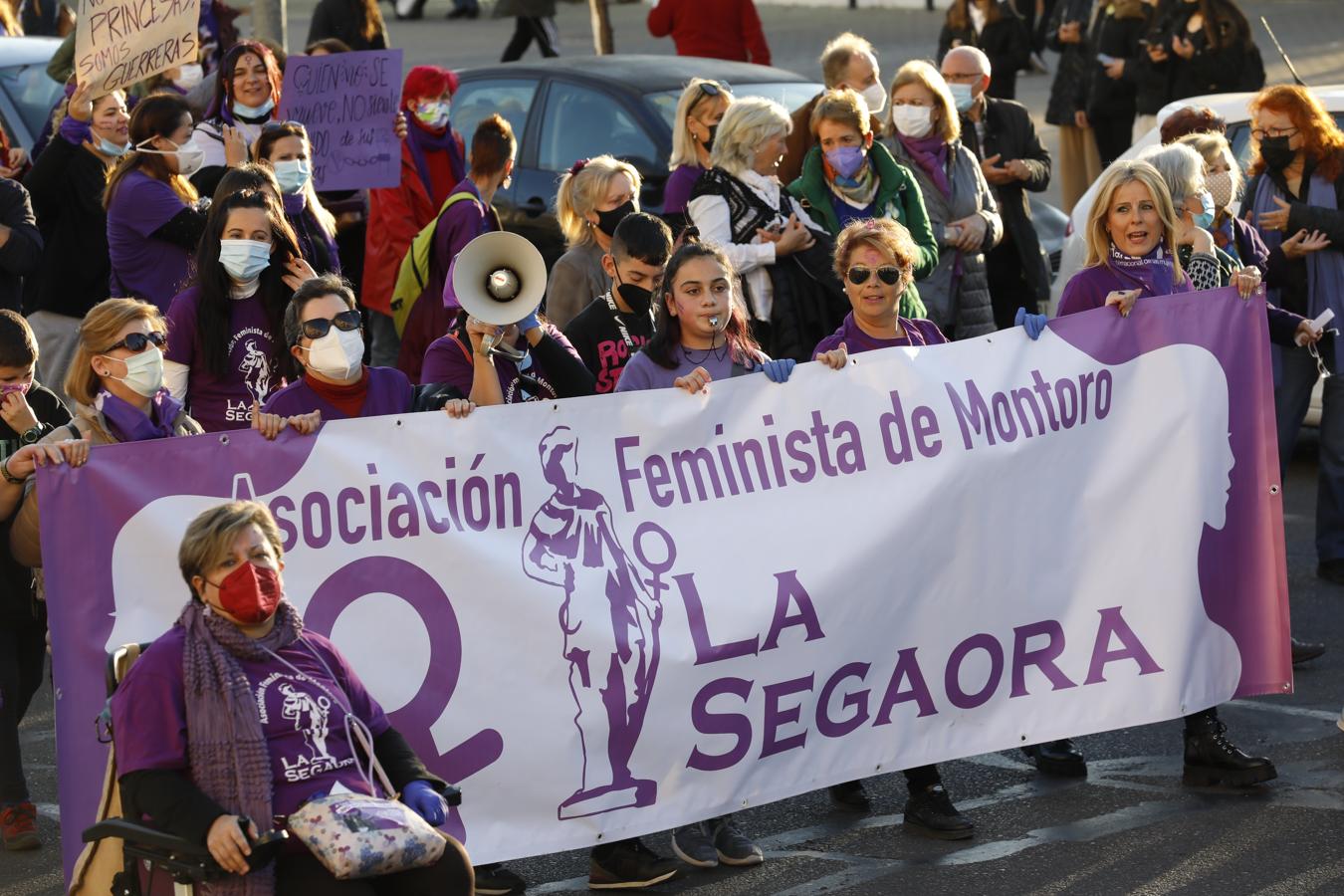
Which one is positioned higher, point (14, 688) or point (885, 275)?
point (885, 275)

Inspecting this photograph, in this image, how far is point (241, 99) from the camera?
9.38 m

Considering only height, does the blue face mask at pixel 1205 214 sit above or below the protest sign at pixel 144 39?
below

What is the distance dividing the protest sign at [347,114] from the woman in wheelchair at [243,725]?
5.02 m

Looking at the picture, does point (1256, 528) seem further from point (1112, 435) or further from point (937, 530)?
point (937, 530)

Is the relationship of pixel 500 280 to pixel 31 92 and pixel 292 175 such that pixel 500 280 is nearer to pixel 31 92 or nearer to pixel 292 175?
pixel 292 175

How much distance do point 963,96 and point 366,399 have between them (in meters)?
4.90

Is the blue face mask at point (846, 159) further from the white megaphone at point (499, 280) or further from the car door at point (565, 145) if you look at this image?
the car door at point (565, 145)

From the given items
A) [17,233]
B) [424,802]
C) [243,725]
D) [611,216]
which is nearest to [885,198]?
[611,216]

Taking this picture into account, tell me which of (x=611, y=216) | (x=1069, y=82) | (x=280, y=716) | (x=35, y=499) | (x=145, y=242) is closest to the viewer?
(x=280, y=716)

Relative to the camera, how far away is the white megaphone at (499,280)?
19.9 ft

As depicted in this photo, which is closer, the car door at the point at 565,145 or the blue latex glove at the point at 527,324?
the blue latex glove at the point at 527,324

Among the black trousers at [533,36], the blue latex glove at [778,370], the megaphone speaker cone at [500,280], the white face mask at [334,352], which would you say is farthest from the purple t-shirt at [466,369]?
the black trousers at [533,36]

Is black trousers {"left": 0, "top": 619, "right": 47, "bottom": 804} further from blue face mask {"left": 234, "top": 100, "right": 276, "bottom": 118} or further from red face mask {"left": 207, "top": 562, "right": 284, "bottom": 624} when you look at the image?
blue face mask {"left": 234, "top": 100, "right": 276, "bottom": 118}

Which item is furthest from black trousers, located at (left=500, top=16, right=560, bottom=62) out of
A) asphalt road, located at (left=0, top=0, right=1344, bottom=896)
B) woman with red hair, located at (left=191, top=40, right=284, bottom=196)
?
asphalt road, located at (left=0, top=0, right=1344, bottom=896)
